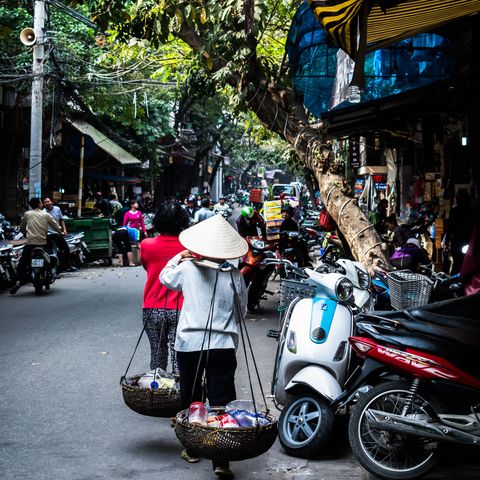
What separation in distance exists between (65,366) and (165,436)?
2.61m

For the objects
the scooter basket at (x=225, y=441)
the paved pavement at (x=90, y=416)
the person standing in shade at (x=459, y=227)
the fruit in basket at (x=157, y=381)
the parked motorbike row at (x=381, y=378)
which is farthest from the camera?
the person standing in shade at (x=459, y=227)

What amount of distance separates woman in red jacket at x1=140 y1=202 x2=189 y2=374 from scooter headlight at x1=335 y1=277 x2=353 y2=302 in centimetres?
123

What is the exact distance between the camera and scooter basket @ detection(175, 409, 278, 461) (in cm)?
452

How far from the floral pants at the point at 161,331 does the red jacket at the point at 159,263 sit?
0.05 m

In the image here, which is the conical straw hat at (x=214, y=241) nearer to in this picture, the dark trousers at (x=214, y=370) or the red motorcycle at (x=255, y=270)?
the dark trousers at (x=214, y=370)

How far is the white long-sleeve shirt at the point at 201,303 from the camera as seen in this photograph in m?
5.15

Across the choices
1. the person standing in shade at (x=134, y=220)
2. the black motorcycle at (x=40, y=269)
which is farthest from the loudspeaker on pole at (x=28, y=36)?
the black motorcycle at (x=40, y=269)

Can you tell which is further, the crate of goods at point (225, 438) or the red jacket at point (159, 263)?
the red jacket at point (159, 263)

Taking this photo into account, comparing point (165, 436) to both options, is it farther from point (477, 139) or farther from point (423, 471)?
point (477, 139)

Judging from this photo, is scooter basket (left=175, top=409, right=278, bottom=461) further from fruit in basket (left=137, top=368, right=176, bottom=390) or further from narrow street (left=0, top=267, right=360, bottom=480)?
fruit in basket (left=137, top=368, right=176, bottom=390)

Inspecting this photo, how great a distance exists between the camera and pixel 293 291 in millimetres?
6496

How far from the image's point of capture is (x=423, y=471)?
4.88m

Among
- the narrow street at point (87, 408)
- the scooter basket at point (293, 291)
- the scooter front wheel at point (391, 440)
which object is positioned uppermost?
the scooter basket at point (293, 291)

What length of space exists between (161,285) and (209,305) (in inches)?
43.8
